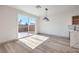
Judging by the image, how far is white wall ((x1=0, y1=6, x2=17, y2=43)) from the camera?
4.74m

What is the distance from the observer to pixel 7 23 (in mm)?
5074

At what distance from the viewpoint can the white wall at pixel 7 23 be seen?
4741 mm

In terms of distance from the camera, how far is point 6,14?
4.98 meters

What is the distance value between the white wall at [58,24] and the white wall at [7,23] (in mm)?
3858

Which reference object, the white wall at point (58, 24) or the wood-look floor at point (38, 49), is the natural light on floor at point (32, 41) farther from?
the white wall at point (58, 24)

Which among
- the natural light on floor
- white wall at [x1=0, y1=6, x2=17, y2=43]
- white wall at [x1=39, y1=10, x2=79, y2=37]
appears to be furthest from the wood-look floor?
white wall at [x1=39, y1=10, x2=79, y2=37]

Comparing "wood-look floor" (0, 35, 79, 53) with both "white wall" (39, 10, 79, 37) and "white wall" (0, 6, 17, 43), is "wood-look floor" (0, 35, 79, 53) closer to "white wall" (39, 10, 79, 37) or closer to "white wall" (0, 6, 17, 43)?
"white wall" (0, 6, 17, 43)

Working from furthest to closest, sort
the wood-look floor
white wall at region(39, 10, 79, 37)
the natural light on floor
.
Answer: white wall at region(39, 10, 79, 37), the natural light on floor, the wood-look floor

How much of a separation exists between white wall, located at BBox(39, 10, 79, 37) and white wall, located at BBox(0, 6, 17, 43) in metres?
3.86

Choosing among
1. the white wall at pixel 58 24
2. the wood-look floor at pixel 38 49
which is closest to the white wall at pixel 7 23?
the wood-look floor at pixel 38 49

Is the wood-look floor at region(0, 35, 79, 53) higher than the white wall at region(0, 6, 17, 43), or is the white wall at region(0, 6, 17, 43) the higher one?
the white wall at region(0, 6, 17, 43)

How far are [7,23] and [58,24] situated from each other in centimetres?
447

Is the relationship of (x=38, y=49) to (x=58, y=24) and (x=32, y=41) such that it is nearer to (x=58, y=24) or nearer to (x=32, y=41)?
(x=32, y=41)
